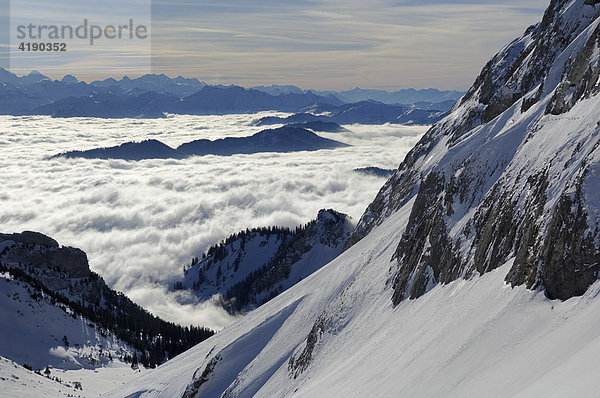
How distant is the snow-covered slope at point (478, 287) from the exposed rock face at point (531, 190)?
0.12 meters

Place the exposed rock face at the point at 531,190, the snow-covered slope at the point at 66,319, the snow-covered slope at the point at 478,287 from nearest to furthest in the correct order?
1. the snow-covered slope at the point at 478,287
2. the exposed rock face at the point at 531,190
3. the snow-covered slope at the point at 66,319

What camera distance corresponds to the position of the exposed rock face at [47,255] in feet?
593

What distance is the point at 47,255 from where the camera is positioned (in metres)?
185

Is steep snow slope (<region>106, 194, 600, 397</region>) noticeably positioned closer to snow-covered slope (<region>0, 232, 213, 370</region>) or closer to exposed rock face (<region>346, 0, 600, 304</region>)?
exposed rock face (<region>346, 0, 600, 304</region>)

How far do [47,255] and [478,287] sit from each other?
7568 inches

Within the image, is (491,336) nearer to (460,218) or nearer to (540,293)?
(540,293)

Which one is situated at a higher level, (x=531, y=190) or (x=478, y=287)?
(x=531, y=190)

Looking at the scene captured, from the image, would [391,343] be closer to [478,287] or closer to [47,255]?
[478,287]

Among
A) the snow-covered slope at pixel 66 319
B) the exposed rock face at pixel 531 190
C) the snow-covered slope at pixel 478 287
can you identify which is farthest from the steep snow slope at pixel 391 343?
the snow-covered slope at pixel 66 319

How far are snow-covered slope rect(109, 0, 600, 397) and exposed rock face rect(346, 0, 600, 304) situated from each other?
116mm

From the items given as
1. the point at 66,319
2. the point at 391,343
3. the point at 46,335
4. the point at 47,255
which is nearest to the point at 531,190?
the point at 391,343

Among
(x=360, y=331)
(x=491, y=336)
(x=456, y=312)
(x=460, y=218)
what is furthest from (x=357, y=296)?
(x=491, y=336)

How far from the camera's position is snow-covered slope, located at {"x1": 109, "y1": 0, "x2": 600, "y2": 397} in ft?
67.2

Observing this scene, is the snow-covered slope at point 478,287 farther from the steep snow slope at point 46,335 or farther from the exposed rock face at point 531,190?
the steep snow slope at point 46,335
